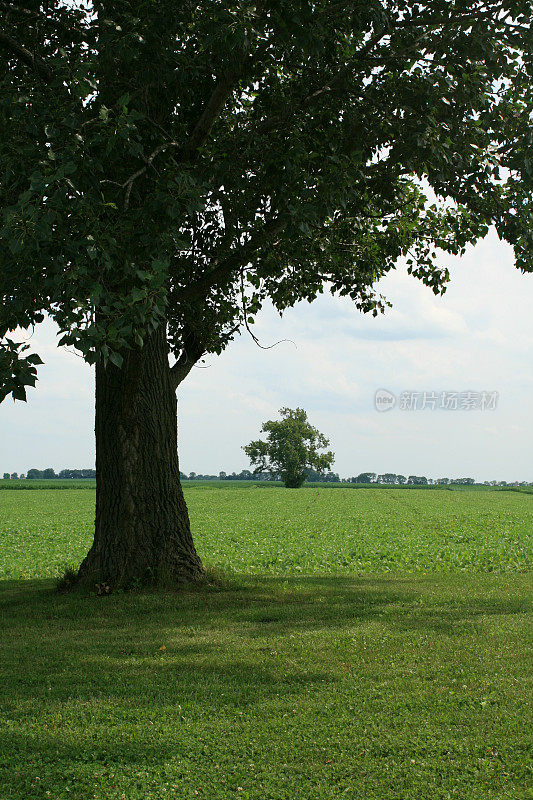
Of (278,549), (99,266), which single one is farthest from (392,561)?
(99,266)

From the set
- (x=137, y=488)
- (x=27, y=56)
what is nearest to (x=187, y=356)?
(x=137, y=488)

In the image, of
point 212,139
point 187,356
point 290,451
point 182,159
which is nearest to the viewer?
point 182,159

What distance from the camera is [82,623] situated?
11.0m

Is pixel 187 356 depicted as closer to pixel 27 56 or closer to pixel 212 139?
pixel 212 139

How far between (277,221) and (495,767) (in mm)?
9649

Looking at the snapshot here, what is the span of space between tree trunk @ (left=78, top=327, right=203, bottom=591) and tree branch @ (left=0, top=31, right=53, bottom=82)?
5.29m

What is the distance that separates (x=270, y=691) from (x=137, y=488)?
6.36 metres

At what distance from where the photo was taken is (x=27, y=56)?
12703 mm

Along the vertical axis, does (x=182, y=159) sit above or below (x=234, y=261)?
above

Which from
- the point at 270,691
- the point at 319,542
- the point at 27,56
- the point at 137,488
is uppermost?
the point at 27,56

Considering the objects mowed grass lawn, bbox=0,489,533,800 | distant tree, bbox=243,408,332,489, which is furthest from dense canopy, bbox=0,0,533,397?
distant tree, bbox=243,408,332,489

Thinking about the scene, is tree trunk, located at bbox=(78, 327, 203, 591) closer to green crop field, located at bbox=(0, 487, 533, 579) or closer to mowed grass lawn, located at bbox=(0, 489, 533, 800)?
mowed grass lawn, located at bbox=(0, 489, 533, 800)

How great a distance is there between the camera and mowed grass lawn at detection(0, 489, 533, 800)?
5.72 metres

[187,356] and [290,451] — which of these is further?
[290,451]
